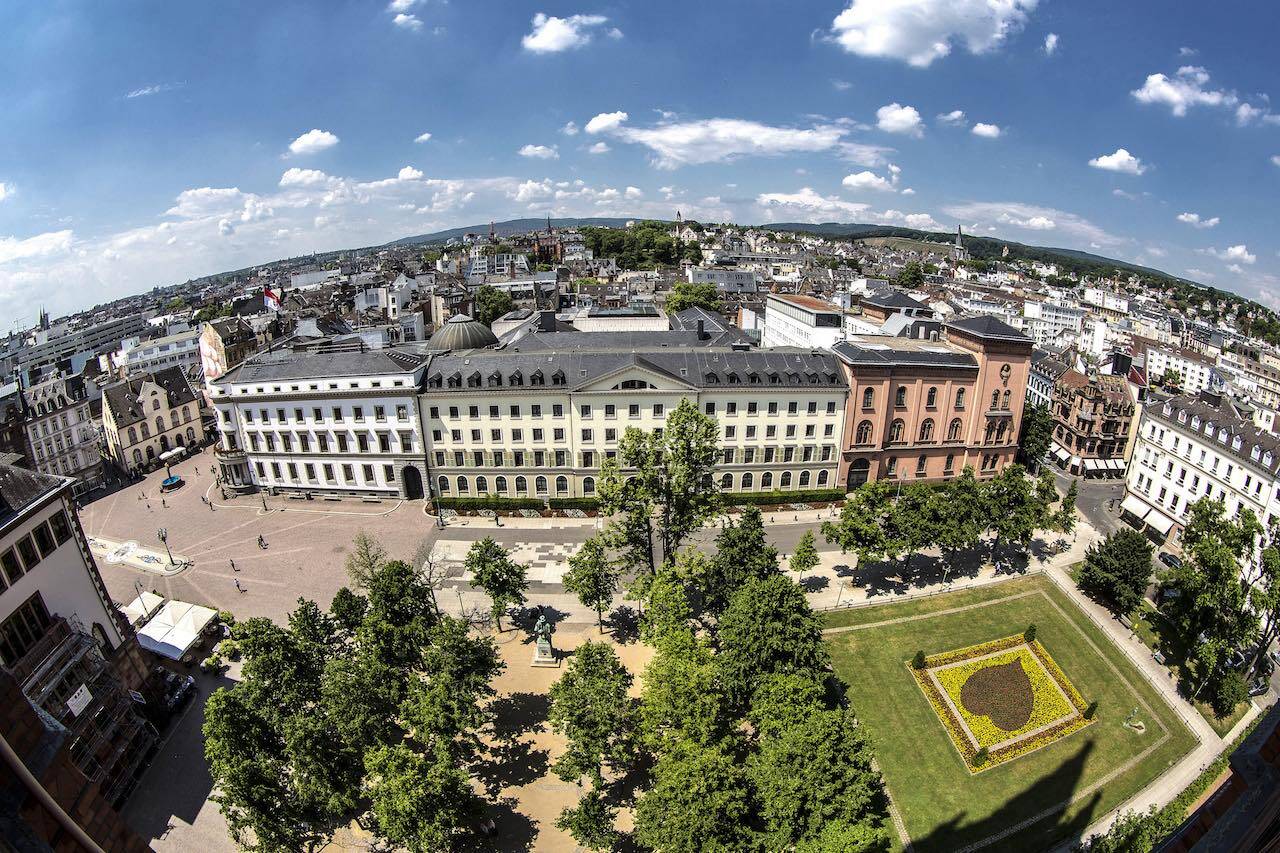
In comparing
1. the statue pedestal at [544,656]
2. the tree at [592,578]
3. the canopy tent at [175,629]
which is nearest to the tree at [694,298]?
the tree at [592,578]

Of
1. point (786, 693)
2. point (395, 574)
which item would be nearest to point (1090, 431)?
point (786, 693)

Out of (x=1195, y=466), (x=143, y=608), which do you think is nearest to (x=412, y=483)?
(x=143, y=608)

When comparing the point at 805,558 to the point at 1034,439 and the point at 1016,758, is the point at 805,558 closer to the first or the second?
the point at 1016,758

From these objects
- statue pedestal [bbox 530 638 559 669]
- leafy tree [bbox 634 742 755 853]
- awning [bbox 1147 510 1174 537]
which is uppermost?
leafy tree [bbox 634 742 755 853]

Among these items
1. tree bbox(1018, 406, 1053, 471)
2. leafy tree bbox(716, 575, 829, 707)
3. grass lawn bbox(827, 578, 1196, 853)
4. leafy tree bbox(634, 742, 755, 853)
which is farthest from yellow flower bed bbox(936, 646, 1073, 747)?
tree bbox(1018, 406, 1053, 471)

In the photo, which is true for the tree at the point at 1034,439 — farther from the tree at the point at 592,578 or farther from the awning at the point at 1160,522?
the tree at the point at 592,578

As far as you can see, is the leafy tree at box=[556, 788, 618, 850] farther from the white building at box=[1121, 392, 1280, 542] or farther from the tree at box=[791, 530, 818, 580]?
the white building at box=[1121, 392, 1280, 542]
